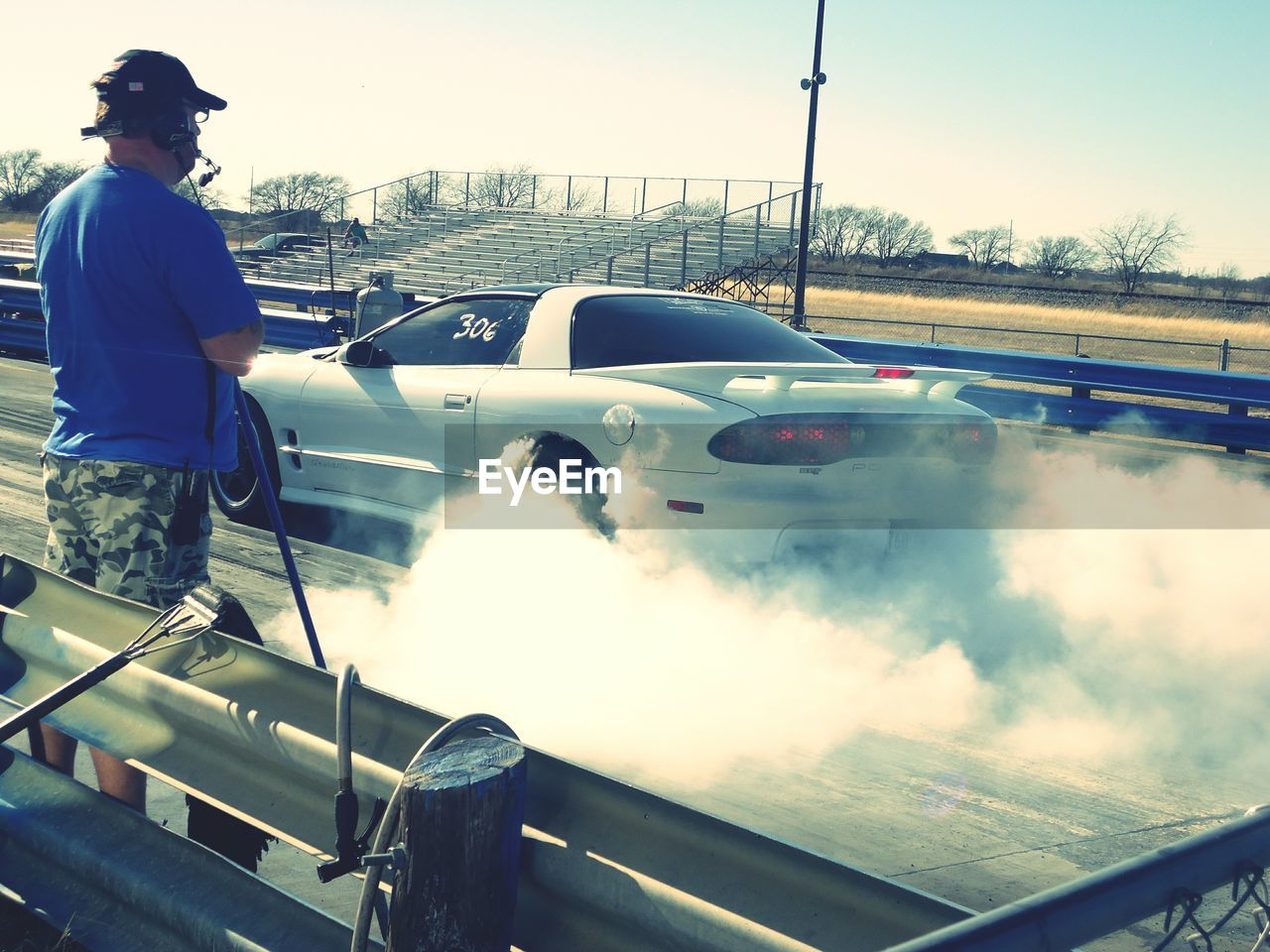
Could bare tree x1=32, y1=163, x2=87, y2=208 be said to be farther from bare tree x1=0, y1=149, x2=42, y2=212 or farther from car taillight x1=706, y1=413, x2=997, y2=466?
car taillight x1=706, y1=413, x2=997, y2=466

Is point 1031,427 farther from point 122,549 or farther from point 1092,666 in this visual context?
point 122,549

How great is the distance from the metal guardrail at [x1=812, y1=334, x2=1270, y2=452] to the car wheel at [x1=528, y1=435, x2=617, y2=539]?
8.42m

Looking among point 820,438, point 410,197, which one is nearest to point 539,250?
point 410,197

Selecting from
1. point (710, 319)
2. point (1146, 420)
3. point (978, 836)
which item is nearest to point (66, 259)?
point (978, 836)

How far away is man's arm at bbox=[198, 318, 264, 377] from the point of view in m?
3.02

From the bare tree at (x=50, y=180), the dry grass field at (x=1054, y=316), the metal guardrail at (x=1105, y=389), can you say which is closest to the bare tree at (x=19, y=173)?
the bare tree at (x=50, y=180)

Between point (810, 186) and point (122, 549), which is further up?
point (810, 186)

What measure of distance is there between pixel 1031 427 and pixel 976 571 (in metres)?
8.83

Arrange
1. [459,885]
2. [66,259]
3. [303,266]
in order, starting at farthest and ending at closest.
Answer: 1. [303,266]
2. [66,259]
3. [459,885]

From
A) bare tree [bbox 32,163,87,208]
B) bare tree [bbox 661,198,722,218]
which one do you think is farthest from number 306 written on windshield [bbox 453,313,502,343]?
bare tree [bbox 32,163,87,208]

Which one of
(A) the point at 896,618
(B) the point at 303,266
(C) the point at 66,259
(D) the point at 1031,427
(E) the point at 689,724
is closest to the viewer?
(C) the point at 66,259

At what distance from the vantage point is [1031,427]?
1455 cm

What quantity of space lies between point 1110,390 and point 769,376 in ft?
31.6

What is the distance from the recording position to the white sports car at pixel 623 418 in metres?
5.09
